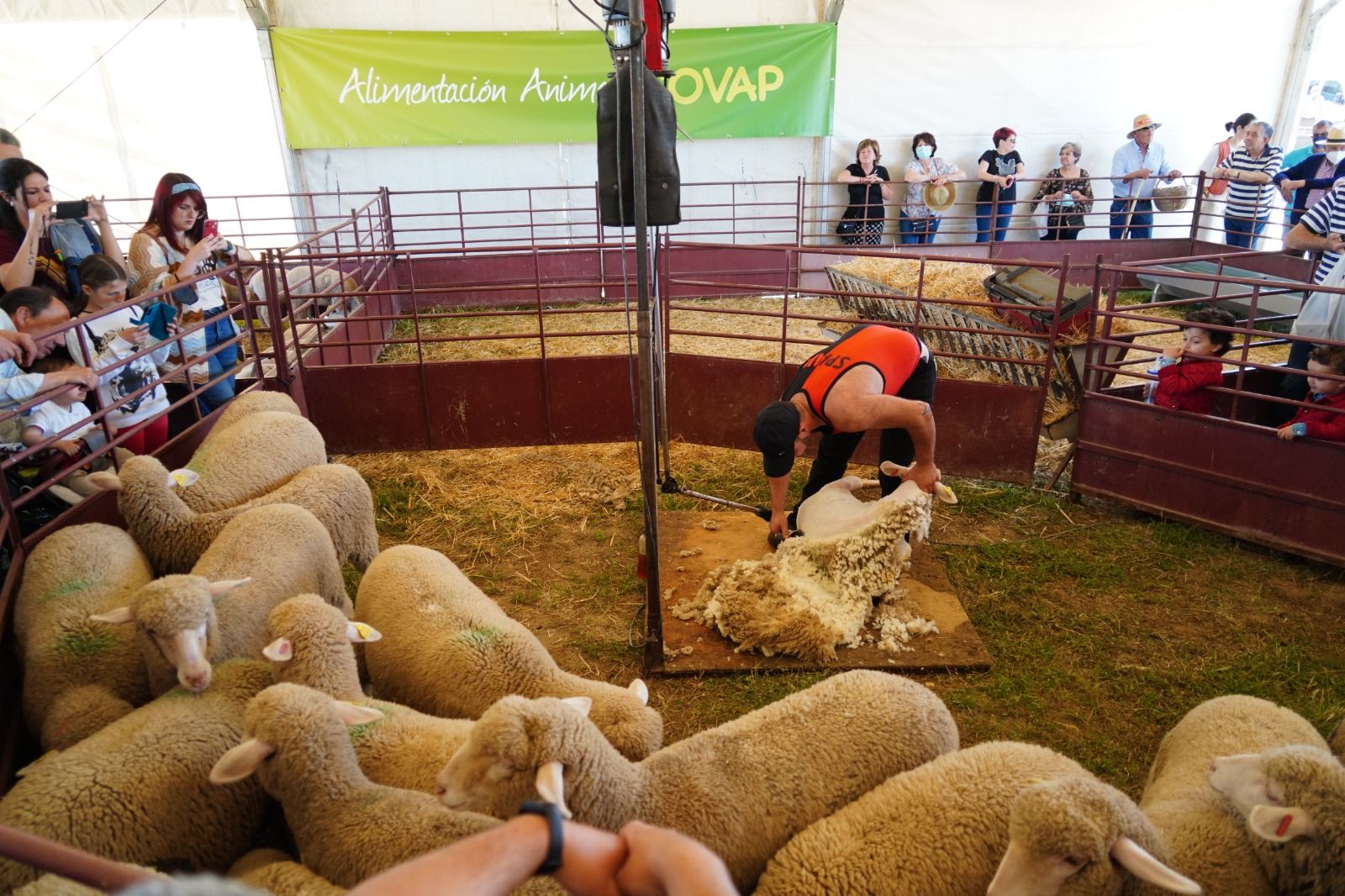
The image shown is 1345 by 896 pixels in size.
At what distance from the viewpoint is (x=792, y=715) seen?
Answer: 8.99ft

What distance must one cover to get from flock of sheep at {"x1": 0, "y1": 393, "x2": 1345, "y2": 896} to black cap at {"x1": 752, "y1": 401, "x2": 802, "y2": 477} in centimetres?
132

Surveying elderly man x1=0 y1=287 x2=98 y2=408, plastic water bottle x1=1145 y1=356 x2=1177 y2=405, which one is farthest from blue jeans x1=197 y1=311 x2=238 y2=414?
plastic water bottle x1=1145 y1=356 x2=1177 y2=405

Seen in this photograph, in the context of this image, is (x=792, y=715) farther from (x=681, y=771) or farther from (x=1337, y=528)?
(x=1337, y=528)

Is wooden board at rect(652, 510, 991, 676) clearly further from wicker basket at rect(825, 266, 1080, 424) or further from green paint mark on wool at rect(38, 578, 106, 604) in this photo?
green paint mark on wool at rect(38, 578, 106, 604)

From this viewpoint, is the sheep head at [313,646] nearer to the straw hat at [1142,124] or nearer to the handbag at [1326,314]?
the handbag at [1326,314]

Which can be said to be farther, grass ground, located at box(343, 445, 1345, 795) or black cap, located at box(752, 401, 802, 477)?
black cap, located at box(752, 401, 802, 477)

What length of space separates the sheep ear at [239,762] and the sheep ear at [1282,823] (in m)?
2.72

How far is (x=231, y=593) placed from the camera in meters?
3.34

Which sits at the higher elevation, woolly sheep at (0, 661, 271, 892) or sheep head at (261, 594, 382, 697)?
sheep head at (261, 594, 382, 697)

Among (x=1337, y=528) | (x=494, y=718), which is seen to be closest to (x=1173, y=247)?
(x=1337, y=528)

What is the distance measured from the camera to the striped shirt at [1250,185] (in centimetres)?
1058

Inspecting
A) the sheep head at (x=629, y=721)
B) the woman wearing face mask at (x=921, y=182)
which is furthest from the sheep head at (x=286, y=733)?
the woman wearing face mask at (x=921, y=182)

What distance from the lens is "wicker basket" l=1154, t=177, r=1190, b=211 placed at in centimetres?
1171

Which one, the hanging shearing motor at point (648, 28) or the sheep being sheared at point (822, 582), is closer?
the hanging shearing motor at point (648, 28)
